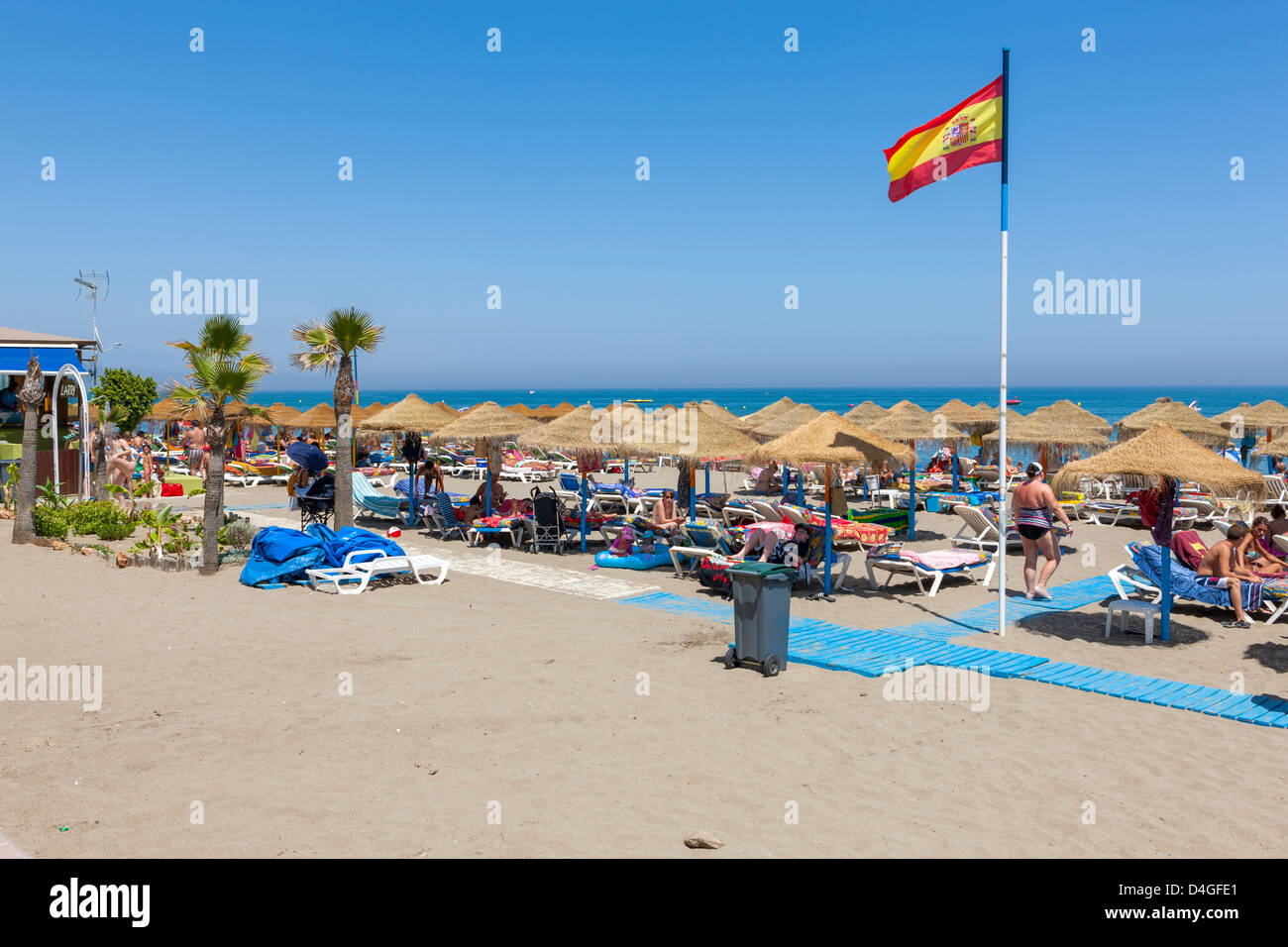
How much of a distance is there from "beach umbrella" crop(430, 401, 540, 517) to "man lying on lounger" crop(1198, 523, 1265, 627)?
10169 mm

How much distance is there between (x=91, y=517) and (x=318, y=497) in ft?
11.4

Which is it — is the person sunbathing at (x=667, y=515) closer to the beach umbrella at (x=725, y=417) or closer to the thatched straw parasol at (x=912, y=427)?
the thatched straw parasol at (x=912, y=427)

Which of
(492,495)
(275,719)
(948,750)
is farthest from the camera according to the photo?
(492,495)


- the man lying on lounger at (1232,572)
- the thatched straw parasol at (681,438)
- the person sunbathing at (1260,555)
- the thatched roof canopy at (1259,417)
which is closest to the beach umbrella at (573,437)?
the thatched straw parasol at (681,438)

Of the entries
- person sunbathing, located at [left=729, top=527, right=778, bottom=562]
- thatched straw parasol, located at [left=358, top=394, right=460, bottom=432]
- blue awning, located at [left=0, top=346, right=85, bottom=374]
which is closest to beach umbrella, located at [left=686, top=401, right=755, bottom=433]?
thatched straw parasol, located at [left=358, top=394, right=460, bottom=432]

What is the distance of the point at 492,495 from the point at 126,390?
2071 centimetres

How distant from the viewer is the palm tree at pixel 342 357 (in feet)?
47.0

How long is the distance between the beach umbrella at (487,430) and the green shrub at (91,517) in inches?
208

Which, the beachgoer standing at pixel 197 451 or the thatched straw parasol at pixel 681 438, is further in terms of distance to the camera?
the beachgoer standing at pixel 197 451

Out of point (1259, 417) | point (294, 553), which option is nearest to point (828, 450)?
point (294, 553)

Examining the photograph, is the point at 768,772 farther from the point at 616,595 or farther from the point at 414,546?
the point at 414,546

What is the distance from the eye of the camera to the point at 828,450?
11078 millimetres

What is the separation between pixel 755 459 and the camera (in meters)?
11.7

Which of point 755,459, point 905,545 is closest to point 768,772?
point 755,459
